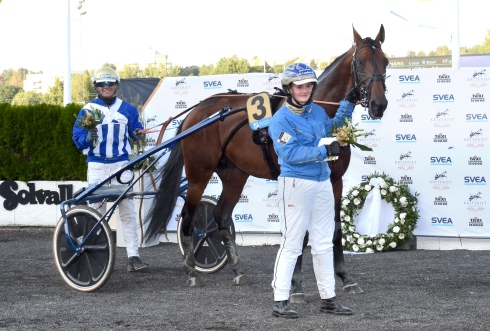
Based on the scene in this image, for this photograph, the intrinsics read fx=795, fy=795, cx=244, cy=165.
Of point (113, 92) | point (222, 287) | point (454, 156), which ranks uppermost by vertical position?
point (113, 92)

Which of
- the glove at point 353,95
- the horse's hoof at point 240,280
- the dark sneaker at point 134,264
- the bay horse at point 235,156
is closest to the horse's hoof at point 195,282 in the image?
the bay horse at point 235,156

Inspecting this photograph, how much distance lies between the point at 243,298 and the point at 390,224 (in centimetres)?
350

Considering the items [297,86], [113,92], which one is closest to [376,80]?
[297,86]

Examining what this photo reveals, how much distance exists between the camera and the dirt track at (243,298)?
5227mm

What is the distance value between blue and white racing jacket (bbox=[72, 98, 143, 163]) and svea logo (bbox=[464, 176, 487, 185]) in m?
4.00

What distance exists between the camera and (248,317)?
5.43 metres

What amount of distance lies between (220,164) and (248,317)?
2.10 meters

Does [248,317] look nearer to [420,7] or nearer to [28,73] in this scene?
[420,7]

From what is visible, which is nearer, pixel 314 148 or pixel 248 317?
pixel 314 148

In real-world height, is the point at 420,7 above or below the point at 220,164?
above

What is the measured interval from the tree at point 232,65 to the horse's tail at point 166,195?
114 feet

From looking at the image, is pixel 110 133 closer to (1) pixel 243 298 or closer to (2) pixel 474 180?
(1) pixel 243 298

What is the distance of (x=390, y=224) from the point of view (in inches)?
364

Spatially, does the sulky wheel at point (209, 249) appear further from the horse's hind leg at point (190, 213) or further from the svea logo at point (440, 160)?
the svea logo at point (440, 160)
